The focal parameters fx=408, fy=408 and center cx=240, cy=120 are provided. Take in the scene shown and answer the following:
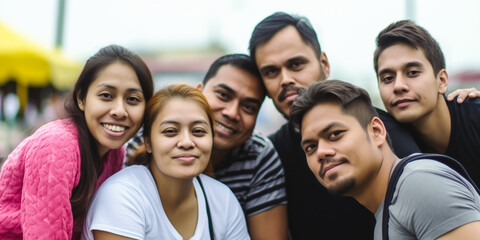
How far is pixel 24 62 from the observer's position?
6484mm

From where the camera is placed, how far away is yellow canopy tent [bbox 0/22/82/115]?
20.8ft

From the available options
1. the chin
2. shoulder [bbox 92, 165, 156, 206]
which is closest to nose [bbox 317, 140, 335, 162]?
the chin

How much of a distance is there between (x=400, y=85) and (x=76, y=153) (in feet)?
6.36

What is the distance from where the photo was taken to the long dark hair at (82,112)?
2.28 meters

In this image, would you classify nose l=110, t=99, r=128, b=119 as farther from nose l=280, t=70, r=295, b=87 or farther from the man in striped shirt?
nose l=280, t=70, r=295, b=87

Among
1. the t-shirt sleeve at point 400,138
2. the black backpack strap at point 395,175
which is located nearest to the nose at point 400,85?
the t-shirt sleeve at point 400,138

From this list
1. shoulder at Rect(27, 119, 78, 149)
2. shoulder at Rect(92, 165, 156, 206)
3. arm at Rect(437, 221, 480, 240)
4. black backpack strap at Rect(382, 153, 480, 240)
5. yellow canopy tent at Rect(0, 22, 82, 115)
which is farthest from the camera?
yellow canopy tent at Rect(0, 22, 82, 115)

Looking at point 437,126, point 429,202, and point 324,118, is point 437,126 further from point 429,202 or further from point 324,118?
point 429,202

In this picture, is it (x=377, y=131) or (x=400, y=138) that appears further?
(x=400, y=138)

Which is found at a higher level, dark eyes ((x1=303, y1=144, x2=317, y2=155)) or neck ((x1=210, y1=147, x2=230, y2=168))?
dark eyes ((x1=303, y1=144, x2=317, y2=155))

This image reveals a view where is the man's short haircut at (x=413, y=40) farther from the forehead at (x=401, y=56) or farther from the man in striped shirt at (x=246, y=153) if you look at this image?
the man in striped shirt at (x=246, y=153)

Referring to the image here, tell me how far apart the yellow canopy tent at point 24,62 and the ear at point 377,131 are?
5263 millimetres

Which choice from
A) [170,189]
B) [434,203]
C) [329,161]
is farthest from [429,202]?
[170,189]

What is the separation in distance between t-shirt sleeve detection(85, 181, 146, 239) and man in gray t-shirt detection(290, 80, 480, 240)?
99 cm
